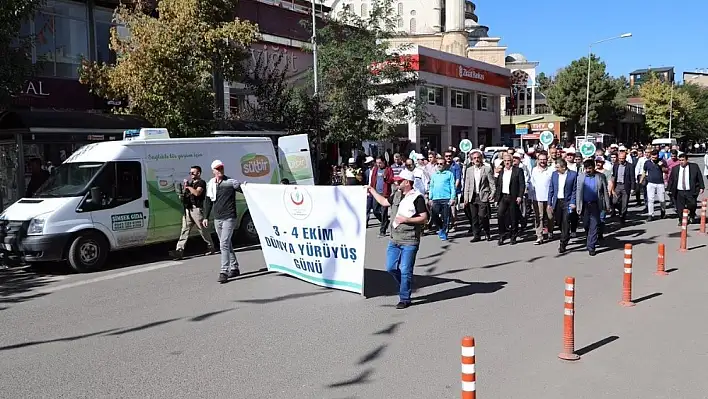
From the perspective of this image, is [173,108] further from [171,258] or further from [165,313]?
[165,313]

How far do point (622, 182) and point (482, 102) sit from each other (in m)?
34.8

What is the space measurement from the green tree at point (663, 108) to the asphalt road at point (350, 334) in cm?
7332

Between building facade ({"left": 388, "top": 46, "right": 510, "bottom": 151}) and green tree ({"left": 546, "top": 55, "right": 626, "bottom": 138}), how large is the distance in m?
9.40

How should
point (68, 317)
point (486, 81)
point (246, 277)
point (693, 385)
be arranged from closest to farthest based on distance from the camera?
1. point (693, 385)
2. point (68, 317)
3. point (246, 277)
4. point (486, 81)

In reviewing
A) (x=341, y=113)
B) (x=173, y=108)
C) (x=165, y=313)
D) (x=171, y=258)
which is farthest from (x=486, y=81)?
(x=165, y=313)

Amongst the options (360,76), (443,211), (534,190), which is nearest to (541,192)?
(534,190)

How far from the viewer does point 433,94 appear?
41.2m

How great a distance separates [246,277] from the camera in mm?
9781

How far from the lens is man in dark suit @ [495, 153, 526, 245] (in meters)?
12.6

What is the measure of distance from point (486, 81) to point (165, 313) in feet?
143

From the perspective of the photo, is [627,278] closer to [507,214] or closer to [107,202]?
[507,214]

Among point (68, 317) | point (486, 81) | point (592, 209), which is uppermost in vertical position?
point (486, 81)

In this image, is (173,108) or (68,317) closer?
(68,317)

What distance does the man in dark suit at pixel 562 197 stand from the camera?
11766mm
